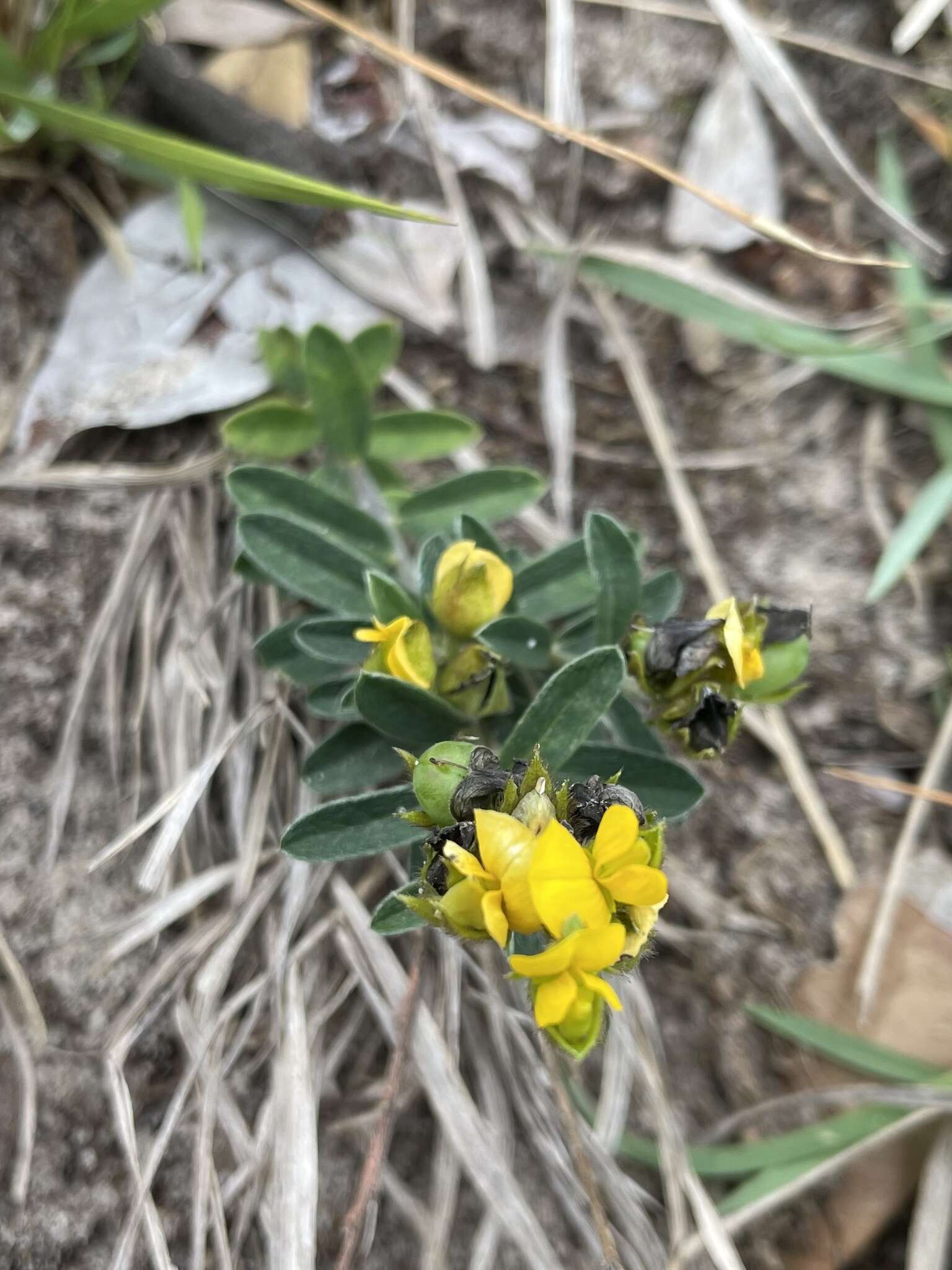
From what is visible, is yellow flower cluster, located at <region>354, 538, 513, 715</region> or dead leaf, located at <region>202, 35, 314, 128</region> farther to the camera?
dead leaf, located at <region>202, 35, 314, 128</region>

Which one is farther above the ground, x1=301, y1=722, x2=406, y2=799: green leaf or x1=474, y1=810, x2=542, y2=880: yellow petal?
x1=474, y1=810, x2=542, y2=880: yellow petal

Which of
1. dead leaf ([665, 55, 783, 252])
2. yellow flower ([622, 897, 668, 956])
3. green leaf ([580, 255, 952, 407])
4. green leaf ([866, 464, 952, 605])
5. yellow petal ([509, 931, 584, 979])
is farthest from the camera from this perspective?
dead leaf ([665, 55, 783, 252])

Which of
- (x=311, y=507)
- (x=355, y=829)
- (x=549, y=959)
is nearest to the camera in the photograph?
(x=549, y=959)

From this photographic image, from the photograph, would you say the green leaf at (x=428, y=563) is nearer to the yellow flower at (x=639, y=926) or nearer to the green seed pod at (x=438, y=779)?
the green seed pod at (x=438, y=779)

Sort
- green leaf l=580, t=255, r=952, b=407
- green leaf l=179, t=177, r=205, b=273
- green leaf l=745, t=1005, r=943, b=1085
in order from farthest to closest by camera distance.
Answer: green leaf l=580, t=255, r=952, b=407
green leaf l=179, t=177, r=205, b=273
green leaf l=745, t=1005, r=943, b=1085

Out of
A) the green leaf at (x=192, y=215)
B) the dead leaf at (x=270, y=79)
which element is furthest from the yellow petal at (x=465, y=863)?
the dead leaf at (x=270, y=79)

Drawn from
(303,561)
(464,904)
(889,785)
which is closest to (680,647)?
(464,904)

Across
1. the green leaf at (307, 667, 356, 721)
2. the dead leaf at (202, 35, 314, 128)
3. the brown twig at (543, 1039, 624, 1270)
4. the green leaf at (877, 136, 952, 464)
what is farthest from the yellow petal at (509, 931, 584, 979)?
the dead leaf at (202, 35, 314, 128)

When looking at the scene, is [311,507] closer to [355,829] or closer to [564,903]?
[355,829]

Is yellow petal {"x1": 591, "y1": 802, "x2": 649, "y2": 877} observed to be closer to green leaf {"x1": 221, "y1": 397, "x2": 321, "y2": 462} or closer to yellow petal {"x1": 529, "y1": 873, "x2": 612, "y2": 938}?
yellow petal {"x1": 529, "y1": 873, "x2": 612, "y2": 938}
